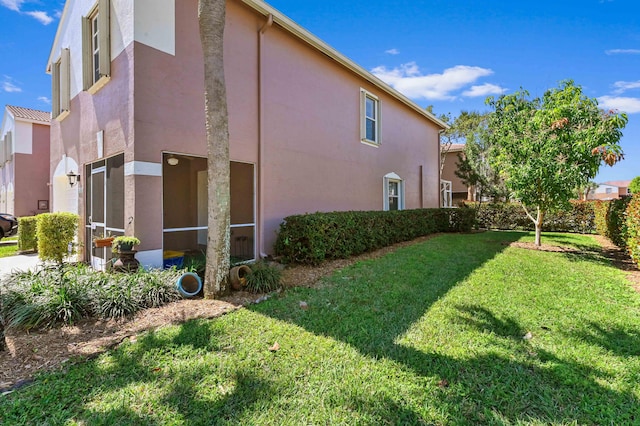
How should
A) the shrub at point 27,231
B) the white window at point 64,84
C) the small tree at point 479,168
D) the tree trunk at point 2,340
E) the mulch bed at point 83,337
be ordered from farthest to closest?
the small tree at point 479,168, the shrub at point 27,231, the white window at point 64,84, the tree trunk at point 2,340, the mulch bed at point 83,337

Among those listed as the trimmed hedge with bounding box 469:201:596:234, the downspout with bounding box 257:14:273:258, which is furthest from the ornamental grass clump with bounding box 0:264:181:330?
the trimmed hedge with bounding box 469:201:596:234

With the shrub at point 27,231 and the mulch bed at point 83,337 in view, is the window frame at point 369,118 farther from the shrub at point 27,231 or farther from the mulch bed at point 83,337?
the shrub at point 27,231

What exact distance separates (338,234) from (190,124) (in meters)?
4.30

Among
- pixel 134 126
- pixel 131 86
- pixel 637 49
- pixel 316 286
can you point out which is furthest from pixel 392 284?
pixel 637 49

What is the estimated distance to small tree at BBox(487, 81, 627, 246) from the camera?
747cm

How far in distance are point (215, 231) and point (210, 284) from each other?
0.90m

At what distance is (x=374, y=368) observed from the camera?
3.00m

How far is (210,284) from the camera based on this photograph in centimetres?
504

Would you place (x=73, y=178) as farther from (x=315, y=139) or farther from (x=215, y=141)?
(x=315, y=139)

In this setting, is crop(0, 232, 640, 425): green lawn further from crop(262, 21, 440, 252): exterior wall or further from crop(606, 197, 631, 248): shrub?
crop(606, 197, 631, 248): shrub

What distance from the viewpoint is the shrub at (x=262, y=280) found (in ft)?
17.7

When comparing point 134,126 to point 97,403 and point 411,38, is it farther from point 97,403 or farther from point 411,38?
point 411,38

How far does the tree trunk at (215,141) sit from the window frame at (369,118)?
7441 millimetres

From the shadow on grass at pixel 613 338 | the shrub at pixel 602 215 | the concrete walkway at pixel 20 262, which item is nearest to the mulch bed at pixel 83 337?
the shadow on grass at pixel 613 338
